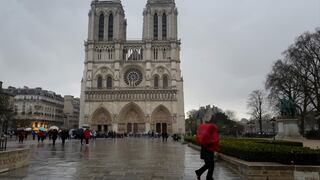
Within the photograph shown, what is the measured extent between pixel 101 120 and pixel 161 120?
546 inches

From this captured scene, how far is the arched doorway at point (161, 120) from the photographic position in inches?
2936

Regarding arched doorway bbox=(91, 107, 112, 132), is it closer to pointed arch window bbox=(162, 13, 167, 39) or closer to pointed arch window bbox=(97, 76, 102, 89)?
pointed arch window bbox=(97, 76, 102, 89)

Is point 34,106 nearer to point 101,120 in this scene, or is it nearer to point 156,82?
point 101,120

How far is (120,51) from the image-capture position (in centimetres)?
7719

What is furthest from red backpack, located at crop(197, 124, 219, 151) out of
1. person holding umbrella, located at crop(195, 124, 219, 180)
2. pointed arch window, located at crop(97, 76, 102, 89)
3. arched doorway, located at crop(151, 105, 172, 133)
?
pointed arch window, located at crop(97, 76, 102, 89)

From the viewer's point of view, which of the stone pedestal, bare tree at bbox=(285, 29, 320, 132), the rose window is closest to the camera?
the stone pedestal

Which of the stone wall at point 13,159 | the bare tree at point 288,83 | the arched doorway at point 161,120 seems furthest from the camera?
the arched doorway at point 161,120

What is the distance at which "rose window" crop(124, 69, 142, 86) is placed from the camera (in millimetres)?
77625

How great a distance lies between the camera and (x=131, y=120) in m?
77.0

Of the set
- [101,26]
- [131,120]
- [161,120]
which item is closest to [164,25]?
[101,26]

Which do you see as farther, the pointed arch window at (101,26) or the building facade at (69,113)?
the building facade at (69,113)

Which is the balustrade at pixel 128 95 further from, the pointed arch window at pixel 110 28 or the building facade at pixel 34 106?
the building facade at pixel 34 106

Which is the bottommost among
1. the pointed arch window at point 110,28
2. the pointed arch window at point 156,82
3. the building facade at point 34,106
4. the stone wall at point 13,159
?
the stone wall at point 13,159

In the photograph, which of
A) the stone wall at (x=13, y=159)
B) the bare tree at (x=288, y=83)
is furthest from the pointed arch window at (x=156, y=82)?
the stone wall at (x=13, y=159)
